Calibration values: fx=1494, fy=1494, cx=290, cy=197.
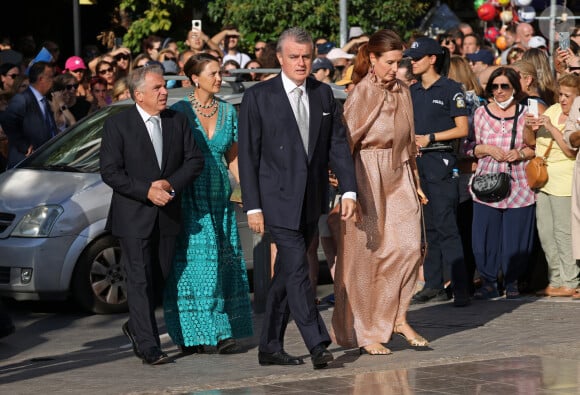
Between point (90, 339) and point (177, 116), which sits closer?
point (177, 116)

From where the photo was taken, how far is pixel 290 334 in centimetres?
1037

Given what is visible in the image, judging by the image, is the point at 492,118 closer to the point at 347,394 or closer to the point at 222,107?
the point at 222,107

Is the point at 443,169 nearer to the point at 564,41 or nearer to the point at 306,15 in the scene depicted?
the point at 564,41

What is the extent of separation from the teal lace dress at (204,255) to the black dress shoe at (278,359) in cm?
66

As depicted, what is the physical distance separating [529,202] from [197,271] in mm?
3791

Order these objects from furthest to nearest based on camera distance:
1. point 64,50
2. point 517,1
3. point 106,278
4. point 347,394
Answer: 1. point 64,50
2. point 517,1
3. point 106,278
4. point 347,394

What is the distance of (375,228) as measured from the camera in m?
9.53

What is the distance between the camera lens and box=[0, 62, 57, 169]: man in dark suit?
14.0 meters

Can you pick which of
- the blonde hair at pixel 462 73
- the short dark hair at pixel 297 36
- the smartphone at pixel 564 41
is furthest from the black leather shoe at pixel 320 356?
the smartphone at pixel 564 41

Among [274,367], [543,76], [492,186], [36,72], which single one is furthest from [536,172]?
[36,72]

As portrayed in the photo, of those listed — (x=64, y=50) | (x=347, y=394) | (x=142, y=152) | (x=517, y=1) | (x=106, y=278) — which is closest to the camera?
(x=347, y=394)

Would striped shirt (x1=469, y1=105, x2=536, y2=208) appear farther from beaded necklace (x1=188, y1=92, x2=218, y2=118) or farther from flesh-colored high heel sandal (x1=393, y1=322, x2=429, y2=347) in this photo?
beaded necklace (x1=188, y1=92, x2=218, y2=118)

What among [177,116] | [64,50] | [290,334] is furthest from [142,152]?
[64,50]

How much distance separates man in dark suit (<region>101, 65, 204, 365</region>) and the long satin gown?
106 centimetres
